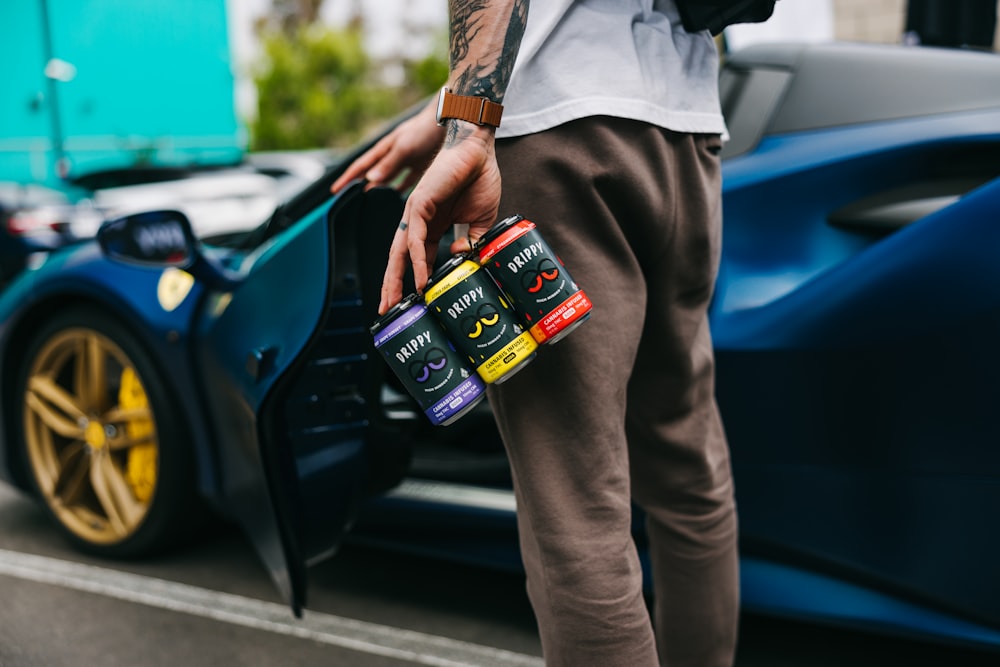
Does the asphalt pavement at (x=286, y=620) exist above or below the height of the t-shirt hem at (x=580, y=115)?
below

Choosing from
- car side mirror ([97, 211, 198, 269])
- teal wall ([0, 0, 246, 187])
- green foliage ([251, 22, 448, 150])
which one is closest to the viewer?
car side mirror ([97, 211, 198, 269])

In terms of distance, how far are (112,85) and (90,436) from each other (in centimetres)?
694

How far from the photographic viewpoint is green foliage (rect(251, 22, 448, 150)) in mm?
20844

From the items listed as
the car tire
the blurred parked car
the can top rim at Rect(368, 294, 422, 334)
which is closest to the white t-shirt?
the can top rim at Rect(368, 294, 422, 334)

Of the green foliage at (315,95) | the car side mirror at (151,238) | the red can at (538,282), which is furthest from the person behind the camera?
the green foliage at (315,95)

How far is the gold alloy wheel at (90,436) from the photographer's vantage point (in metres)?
2.58

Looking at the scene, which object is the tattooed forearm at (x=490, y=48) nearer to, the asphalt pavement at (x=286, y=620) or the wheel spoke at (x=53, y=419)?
the asphalt pavement at (x=286, y=620)

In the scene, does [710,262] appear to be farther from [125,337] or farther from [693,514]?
[125,337]

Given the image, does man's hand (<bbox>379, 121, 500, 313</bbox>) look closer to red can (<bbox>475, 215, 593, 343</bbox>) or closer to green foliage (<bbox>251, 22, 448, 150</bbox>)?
red can (<bbox>475, 215, 593, 343</bbox>)

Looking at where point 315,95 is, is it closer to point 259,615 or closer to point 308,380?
point 259,615

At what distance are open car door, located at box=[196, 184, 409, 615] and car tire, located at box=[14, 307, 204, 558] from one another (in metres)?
0.38

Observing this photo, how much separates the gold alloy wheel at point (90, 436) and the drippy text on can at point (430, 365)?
151 centimetres

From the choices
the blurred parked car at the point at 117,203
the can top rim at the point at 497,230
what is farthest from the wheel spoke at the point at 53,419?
the blurred parked car at the point at 117,203

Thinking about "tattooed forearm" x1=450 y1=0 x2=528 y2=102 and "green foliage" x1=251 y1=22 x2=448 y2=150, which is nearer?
"tattooed forearm" x1=450 y1=0 x2=528 y2=102
